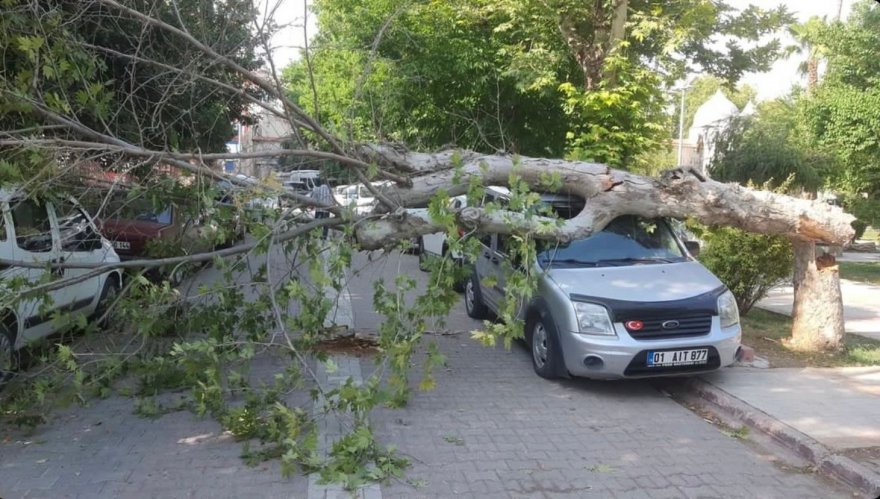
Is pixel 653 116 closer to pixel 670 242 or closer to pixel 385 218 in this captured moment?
pixel 670 242

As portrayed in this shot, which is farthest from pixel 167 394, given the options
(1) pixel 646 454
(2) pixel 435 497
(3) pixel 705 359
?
(3) pixel 705 359

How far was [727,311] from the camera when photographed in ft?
21.1

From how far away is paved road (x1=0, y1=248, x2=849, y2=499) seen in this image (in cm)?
430

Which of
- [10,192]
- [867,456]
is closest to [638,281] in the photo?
[867,456]

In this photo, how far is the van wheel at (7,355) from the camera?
17.5 feet

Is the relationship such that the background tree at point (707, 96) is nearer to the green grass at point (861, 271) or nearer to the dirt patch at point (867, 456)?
the green grass at point (861, 271)

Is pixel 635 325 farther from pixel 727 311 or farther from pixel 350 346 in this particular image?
pixel 350 346

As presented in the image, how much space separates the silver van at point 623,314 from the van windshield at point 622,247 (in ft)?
0.04

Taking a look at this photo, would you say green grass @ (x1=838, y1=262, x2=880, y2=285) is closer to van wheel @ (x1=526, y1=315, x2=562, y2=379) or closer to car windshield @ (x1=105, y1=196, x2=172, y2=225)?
van wheel @ (x1=526, y1=315, x2=562, y2=379)

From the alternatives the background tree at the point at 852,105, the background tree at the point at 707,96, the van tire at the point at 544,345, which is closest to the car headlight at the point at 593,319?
the van tire at the point at 544,345

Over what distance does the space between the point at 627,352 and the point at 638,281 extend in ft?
2.72

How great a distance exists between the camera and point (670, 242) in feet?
24.6

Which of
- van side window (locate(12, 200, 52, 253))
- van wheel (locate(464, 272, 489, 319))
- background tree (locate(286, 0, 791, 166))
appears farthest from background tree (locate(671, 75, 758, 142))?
van side window (locate(12, 200, 52, 253))

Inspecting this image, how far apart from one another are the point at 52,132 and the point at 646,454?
5.36m
